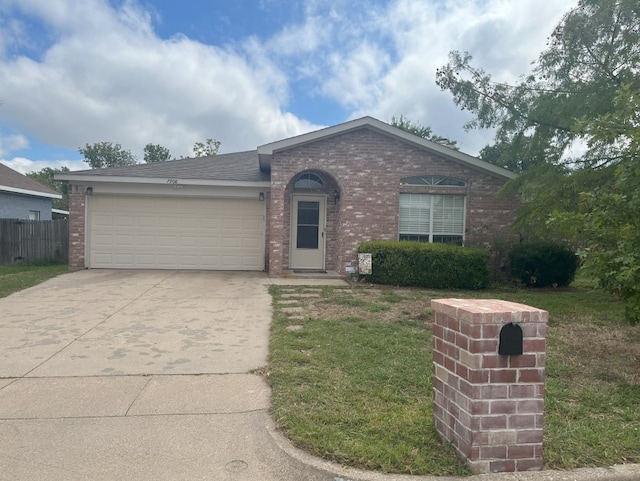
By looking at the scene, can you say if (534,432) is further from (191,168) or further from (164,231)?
(191,168)

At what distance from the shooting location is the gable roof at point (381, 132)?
1185 centimetres

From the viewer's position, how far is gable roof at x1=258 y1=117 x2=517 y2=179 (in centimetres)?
1185

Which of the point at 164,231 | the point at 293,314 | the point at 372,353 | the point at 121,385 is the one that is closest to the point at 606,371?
the point at 372,353

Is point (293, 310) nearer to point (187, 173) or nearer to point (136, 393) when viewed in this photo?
point (136, 393)

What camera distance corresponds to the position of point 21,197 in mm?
19594

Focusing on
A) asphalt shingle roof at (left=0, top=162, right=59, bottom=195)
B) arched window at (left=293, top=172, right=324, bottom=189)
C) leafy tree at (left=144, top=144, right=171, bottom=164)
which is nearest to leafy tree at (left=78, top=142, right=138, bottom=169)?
leafy tree at (left=144, top=144, right=171, bottom=164)

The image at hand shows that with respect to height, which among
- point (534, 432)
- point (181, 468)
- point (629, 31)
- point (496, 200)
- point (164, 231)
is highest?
point (629, 31)

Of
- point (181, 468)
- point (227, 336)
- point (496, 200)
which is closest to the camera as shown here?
point (181, 468)

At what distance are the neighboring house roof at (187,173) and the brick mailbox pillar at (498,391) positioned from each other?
10824mm

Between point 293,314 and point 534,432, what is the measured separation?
5046 mm

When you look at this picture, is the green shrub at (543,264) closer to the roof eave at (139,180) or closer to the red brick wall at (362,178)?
the red brick wall at (362,178)

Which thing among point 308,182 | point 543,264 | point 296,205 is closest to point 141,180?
point 296,205

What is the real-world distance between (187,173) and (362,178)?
5.22 metres

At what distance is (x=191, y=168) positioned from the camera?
1438 cm
